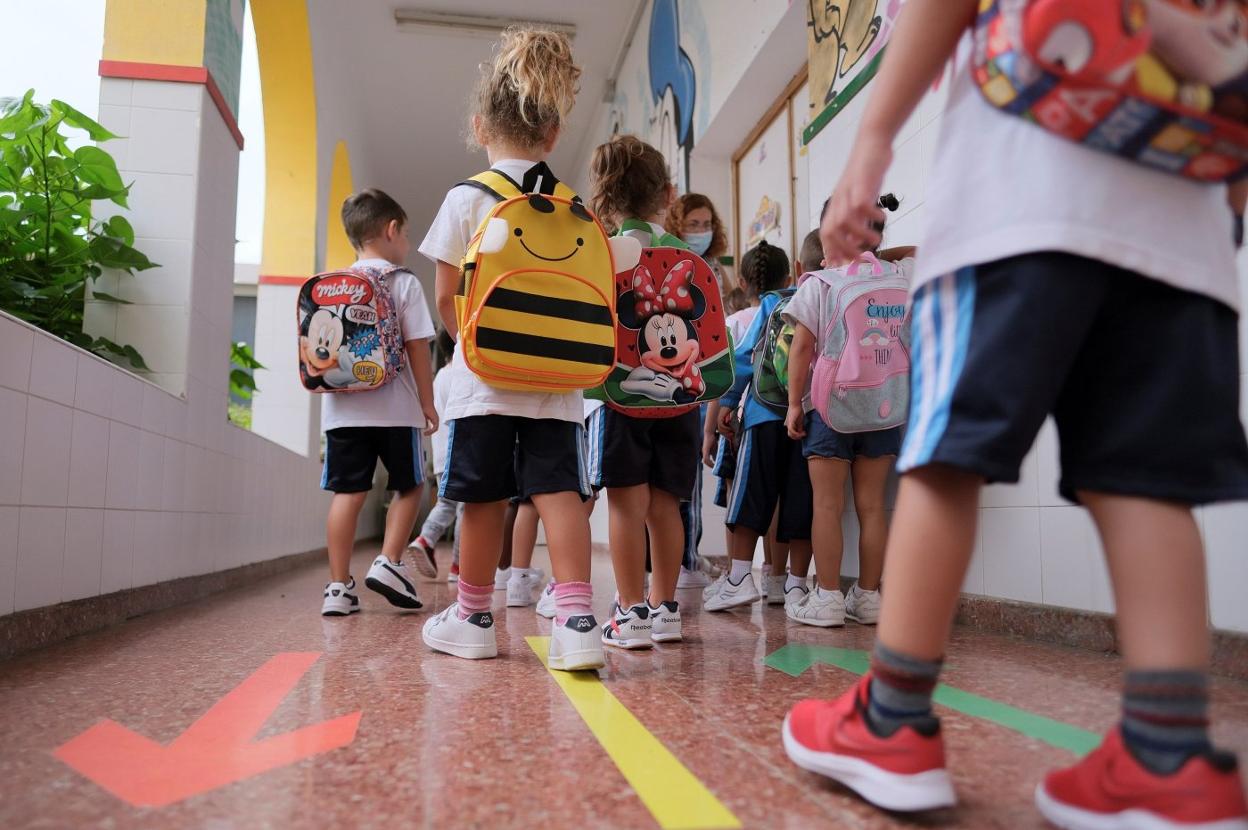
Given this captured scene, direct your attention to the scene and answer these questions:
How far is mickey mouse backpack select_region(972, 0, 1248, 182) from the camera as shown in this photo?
2.70ft

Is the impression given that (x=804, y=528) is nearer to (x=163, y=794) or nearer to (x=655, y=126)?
(x=163, y=794)

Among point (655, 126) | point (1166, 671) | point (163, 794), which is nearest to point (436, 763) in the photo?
point (163, 794)

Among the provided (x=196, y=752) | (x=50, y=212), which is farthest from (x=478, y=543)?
(x=50, y=212)

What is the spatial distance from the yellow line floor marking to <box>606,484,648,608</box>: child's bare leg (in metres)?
0.51

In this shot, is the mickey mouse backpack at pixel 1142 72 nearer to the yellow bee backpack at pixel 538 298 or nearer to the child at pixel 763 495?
the yellow bee backpack at pixel 538 298

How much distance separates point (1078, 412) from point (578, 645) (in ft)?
3.65

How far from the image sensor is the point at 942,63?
1022 mm

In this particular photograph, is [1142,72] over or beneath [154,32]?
beneath

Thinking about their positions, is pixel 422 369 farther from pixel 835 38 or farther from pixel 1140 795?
pixel 1140 795

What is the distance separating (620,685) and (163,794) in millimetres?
836

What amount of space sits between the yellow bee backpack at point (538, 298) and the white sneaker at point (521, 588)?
1.50 m

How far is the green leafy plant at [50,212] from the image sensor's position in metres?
2.77

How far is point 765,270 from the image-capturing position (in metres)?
3.35

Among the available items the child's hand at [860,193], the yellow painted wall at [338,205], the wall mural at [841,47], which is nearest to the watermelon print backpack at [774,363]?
the wall mural at [841,47]
